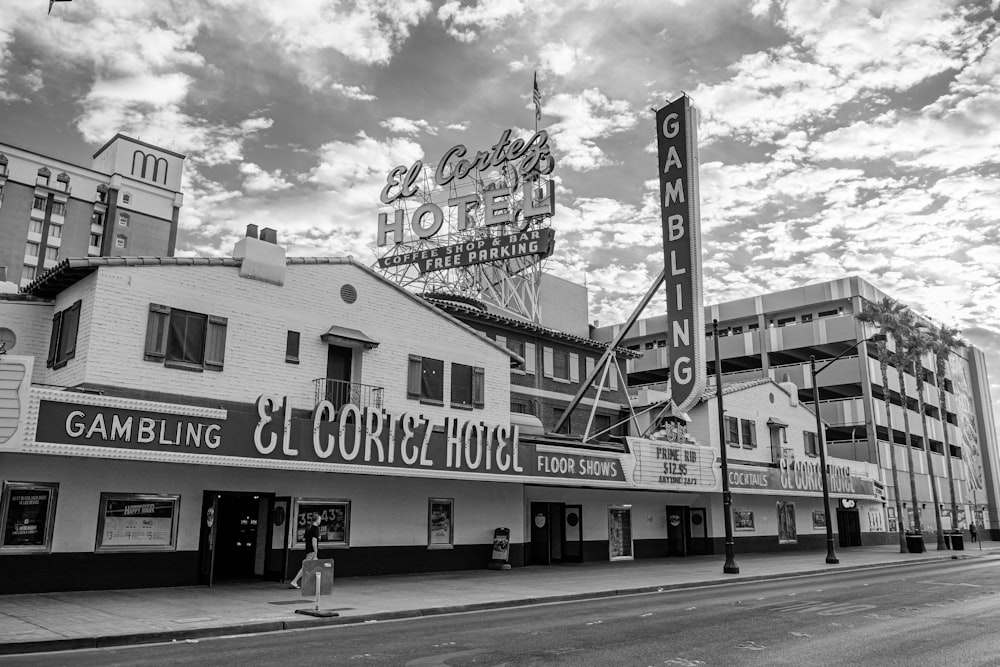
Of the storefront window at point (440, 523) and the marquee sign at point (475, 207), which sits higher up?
the marquee sign at point (475, 207)

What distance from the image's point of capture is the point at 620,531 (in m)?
34.4

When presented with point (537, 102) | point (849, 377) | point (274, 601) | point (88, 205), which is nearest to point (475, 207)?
point (537, 102)

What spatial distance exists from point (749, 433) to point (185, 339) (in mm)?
31709

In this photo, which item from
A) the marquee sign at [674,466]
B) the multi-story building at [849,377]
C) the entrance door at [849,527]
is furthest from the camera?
the multi-story building at [849,377]

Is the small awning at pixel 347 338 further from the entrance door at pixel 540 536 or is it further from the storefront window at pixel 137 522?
the entrance door at pixel 540 536

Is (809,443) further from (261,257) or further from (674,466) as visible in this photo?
(261,257)

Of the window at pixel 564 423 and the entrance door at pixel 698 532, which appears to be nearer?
the window at pixel 564 423

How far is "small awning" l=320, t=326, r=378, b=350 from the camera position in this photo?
942 inches

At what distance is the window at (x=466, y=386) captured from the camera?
27578 mm

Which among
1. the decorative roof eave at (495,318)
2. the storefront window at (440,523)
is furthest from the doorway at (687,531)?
the storefront window at (440,523)

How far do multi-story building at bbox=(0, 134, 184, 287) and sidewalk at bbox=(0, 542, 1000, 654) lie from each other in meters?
74.0

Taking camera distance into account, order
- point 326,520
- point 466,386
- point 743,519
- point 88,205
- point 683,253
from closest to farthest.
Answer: point 326,520 → point 466,386 → point 683,253 → point 743,519 → point 88,205

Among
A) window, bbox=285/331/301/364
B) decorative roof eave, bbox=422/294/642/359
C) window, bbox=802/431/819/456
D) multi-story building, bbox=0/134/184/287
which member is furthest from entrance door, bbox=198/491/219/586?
multi-story building, bbox=0/134/184/287

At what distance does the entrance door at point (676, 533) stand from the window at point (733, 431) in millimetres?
5385
